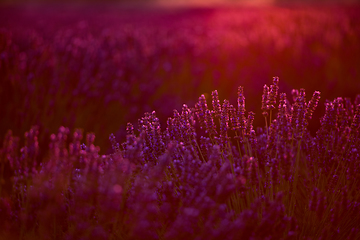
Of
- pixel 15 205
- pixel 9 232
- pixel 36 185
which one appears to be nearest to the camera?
pixel 9 232

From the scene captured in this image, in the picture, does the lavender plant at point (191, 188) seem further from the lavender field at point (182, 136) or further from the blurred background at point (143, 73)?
the blurred background at point (143, 73)

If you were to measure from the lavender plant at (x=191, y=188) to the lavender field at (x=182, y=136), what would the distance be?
0.4 inches

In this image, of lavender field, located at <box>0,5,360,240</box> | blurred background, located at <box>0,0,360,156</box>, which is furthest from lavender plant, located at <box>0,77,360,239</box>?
blurred background, located at <box>0,0,360,156</box>

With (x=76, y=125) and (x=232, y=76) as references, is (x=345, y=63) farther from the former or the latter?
(x=76, y=125)

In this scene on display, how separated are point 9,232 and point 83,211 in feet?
1.41

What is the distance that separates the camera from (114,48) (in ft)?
15.9

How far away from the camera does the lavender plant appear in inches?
59.4

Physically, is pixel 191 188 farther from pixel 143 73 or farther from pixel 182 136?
pixel 143 73

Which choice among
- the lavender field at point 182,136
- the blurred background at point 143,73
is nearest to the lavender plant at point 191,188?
the lavender field at point 182,136

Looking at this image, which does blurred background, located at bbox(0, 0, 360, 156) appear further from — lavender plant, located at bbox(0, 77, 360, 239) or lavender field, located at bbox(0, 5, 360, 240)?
lavender plant, located at bbox(0, 77, 360, 239)

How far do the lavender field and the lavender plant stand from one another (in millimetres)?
11

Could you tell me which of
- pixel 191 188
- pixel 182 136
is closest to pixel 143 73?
pixel 182 136

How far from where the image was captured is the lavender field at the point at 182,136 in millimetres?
1607

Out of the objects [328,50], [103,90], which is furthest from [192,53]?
[328,50]
